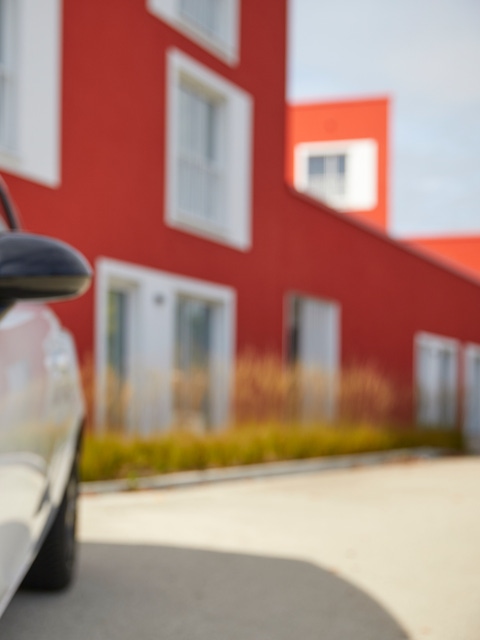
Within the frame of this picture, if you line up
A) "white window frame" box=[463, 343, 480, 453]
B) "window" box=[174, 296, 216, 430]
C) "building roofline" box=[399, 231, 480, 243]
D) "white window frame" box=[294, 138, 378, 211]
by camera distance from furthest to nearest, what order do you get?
"building roofline" box=[399, 231, 480, 243], "white window frame" box=[294, 138, 378, 211], "white window frame" box=[463, 343, 480, 453], "window" box=[174, 296, 216, 430]

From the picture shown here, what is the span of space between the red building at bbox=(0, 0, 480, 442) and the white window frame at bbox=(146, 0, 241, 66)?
28 millimetres

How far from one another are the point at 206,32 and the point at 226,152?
166 centimetres

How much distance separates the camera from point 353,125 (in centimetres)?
3109

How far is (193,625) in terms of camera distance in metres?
4.55

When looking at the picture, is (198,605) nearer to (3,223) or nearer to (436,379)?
(3,223)

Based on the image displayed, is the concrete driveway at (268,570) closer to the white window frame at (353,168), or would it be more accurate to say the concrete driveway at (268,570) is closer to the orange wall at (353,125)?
the orange wall at (353,125)

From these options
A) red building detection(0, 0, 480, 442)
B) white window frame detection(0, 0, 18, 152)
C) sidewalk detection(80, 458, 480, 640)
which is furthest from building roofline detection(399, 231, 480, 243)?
white window frame detection(0, 0, 18, 152)

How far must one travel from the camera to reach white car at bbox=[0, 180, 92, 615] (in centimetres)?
285

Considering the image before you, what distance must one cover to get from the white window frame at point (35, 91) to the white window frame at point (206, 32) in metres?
2.34

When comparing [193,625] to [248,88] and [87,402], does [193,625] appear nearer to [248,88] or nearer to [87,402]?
[87,402]

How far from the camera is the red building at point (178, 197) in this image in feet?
37.3

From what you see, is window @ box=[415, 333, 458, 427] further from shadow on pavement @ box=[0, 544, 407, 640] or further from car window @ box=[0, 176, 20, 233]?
car window @ box=[0, 176, 20, 233]

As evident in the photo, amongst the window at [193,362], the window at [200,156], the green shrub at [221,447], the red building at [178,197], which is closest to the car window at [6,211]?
the green shrub at [221,447]

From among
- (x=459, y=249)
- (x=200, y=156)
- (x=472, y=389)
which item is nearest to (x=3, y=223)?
(x=200, y=156)
